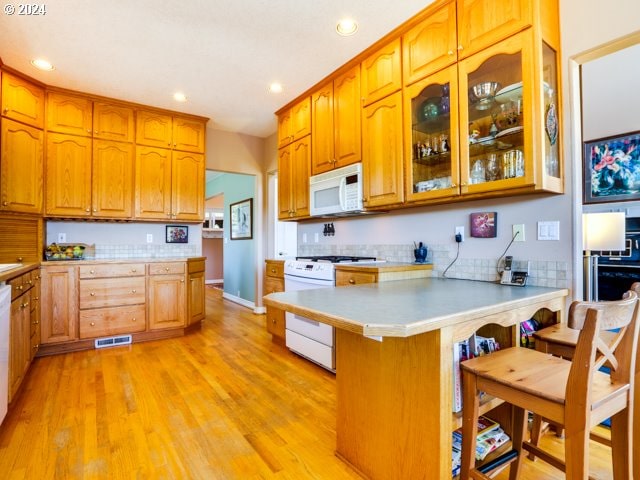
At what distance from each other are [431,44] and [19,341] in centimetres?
348

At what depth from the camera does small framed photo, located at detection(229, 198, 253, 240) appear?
17.2 feet

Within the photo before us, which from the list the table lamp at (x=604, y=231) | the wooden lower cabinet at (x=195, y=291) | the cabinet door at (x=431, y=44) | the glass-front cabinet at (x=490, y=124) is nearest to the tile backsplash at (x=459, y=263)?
the glass-front cabinet at (x=490, y=124)

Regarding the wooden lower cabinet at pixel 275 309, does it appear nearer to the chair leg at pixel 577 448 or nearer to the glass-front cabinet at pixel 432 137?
the glass-front cabinet at pixel 432 137

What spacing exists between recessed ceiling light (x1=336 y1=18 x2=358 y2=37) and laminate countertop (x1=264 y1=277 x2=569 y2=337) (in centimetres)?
195

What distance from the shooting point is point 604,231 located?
2.71 metres

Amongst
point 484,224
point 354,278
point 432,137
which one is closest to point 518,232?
point 484,224

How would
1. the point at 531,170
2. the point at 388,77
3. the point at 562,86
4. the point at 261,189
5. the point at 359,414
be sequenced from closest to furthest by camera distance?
the point at 359,414
the point at 531,170
the point at 562,86
the point at 388,77
the point at 261,189

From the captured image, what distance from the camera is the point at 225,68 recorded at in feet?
9.80

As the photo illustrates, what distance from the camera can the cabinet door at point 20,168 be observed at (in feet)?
9.59

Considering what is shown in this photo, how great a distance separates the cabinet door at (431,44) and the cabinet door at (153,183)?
2.95m

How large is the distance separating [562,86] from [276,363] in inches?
113

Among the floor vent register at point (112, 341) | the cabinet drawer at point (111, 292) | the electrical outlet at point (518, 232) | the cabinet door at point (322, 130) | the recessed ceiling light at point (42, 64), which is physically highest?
the recessed ceiling light at point (42, 64)

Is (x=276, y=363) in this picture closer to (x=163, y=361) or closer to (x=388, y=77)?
(x=163, y=361)

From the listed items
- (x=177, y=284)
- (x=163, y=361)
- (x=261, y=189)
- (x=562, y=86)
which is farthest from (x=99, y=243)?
(x=562, y=86)
